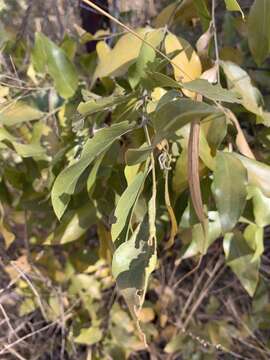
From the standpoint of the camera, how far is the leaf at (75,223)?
3.05 feet

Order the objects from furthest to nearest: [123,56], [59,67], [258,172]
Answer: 1. [59,67]
2. [123,56]
3. [258,172]

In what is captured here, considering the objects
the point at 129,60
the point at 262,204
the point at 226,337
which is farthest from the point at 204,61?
the point at 226,337

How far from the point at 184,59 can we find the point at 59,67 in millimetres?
242

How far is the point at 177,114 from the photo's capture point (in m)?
0.51

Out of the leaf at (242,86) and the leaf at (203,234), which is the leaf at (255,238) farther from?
the leaf at (242,86)

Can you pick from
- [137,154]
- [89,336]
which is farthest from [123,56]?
[89,336]

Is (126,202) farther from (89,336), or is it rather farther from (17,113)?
(89,336)

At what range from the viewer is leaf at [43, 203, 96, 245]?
93 centimetres

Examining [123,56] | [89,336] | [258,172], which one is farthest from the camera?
[89,336]

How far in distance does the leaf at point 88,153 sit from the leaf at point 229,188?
13 cm

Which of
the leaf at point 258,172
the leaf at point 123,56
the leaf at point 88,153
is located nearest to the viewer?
the leaf at point 88,153

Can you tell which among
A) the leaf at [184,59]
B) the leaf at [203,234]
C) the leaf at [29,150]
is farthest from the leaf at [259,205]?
the leaf at [29,150]

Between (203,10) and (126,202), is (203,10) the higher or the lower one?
the higher one

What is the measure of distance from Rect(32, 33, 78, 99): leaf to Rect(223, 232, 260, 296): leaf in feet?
1.08
